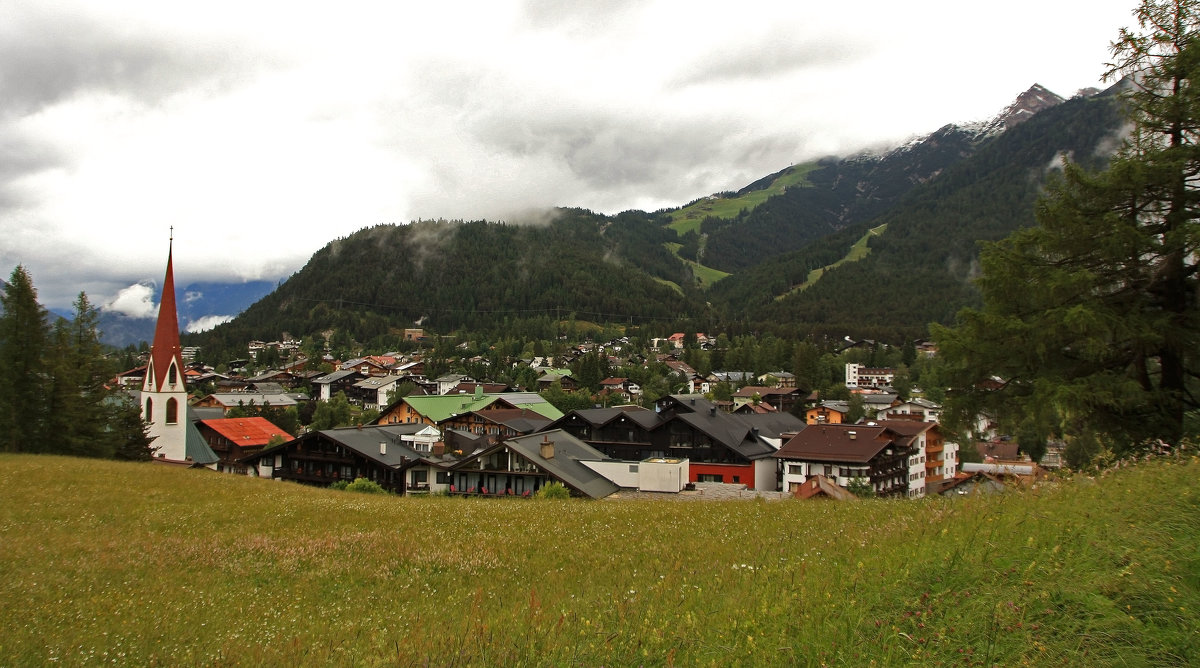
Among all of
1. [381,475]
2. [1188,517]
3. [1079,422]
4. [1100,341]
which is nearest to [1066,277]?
[1100,341]

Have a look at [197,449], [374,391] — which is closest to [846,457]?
[197,449]

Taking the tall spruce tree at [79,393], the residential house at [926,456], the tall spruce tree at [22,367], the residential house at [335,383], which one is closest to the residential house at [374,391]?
the residential house at [335,383]

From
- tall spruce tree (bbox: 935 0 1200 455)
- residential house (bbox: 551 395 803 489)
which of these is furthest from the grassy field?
residential house (bbox: 551 395 803 489)

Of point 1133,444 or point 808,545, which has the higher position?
point 1133,444

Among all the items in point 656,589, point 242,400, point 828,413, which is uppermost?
point 242,400

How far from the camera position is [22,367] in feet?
101

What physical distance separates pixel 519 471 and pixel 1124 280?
30.4 meters

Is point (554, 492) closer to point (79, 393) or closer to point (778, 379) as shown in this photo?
point (79, 393)

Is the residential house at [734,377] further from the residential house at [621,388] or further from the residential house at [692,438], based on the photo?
the residential house at [692,438]

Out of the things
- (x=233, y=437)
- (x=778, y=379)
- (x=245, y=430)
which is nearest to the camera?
(x=233, y=437)

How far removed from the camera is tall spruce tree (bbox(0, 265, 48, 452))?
101 feet

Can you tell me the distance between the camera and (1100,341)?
1273 cm

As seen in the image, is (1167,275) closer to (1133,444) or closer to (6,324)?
(1133,444)

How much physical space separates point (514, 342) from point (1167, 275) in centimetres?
16420
